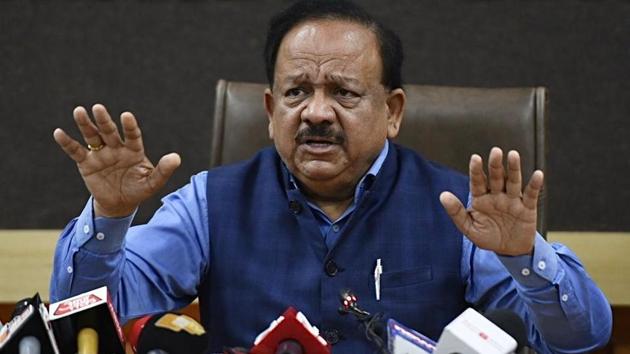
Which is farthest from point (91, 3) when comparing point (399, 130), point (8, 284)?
point (399, 130)

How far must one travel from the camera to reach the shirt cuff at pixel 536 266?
159 cm

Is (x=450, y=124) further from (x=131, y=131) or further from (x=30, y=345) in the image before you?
(x=30, y=345)

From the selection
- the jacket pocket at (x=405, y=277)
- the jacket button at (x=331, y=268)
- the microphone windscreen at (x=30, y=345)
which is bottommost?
the jacket pocket at (x=405, y=277)

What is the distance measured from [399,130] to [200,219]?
477 mm

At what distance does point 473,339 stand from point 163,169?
57cm

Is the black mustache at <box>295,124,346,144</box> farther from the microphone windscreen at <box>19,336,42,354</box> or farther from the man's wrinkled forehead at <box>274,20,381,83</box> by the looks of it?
the microphone windscreen at <box>19,336,42,354</box>

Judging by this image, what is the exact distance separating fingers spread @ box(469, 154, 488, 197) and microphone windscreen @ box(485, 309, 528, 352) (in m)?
0.24

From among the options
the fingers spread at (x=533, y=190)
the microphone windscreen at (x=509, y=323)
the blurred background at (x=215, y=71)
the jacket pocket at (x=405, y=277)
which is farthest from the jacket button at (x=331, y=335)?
the blurred background at (x=215, y=71)

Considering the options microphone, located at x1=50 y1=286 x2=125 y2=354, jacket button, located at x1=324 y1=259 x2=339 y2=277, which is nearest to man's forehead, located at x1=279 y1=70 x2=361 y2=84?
jacket button, located at x1=324 y1=259 x2=339 y2=277

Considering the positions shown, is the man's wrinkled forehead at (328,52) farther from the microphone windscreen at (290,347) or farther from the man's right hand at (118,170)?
the microphone windscreen at (290,347)

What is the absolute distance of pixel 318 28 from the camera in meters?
1.92

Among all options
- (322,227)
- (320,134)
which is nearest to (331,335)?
(322,227)

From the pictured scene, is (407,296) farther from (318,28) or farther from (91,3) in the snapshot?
(91,3)

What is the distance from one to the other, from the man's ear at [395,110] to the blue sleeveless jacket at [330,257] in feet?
0.19
